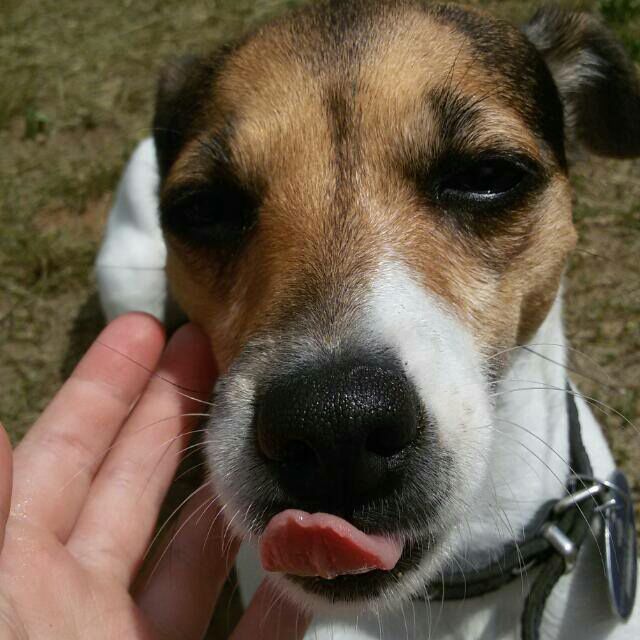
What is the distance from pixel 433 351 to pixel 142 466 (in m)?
1.40

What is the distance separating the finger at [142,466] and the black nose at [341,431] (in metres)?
0.82

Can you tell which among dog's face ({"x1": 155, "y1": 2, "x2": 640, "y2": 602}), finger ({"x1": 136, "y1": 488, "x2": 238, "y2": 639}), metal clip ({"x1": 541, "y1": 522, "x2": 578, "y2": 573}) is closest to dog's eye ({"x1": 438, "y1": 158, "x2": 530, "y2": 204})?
dog's face ({"x1": 155, "y1": 2, "x2": 640, "y2": 602})

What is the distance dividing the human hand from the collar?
0.65 meters

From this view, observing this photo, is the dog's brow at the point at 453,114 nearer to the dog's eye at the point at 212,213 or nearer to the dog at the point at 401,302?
the dog at the point at 401,302

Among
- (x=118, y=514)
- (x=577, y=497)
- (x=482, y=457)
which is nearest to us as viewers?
(x=482, y=457)

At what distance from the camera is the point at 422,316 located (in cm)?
226

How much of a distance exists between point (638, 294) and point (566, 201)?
260 cm

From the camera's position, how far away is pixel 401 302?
7.37 feet

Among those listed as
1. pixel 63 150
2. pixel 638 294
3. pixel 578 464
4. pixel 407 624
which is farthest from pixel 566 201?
pixel 63 150

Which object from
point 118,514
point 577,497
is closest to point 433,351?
point 577,497

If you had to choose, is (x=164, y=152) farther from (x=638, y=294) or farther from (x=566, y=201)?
(x=638, y=294)

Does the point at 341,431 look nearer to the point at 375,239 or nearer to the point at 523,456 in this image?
the point at 375,239

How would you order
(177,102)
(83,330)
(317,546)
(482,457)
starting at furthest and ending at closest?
(83,330) → (177,102) → (482,457) → (317,546)

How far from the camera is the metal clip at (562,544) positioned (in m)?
2.81
